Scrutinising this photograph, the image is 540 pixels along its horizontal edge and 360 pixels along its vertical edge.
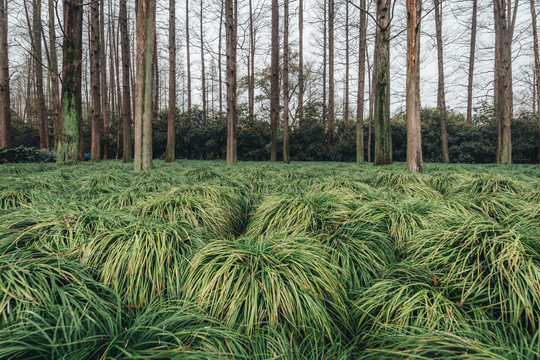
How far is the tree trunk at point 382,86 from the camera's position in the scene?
8.20 m

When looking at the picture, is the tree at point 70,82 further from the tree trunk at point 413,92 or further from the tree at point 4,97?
the tree trunk at point 413,92

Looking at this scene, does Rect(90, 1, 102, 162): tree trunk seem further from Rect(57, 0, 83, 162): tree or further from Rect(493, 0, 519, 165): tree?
Rect(493, 0, 519, 165): tree

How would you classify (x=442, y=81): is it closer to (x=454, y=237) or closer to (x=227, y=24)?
(x=227, y=24)

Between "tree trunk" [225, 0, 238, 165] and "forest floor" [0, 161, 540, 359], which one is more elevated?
"tree trunk" [225, 0, 238, 165]

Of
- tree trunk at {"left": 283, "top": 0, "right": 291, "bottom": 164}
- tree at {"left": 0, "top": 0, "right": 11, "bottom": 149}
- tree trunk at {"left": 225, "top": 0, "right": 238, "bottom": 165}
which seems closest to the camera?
tree trunk at {"left": 225, "top": 0, "right": 238, "bottom": 165}

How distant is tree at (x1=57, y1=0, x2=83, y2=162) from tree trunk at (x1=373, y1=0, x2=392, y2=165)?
8.80 m

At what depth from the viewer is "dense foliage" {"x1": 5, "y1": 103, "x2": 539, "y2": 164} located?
51.0 ft

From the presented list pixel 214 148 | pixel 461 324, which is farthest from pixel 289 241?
pixel 214 148

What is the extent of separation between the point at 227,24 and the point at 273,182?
748 cm

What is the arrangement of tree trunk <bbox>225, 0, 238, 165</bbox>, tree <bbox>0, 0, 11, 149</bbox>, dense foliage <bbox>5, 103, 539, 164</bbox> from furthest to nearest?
dense foliage <bbox>5, 103, 539, 164</bbox>, tree <bbox>0, 0, 11, 149</bbox>, tree trunk <bbox>225, 0, 238, 165</bbox>

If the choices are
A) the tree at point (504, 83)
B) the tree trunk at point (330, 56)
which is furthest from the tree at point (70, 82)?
the tree at point (504, 83)

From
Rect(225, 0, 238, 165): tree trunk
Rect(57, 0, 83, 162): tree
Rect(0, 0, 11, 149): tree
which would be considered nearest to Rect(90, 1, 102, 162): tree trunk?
Rect(0, 0, 11, 149): tree

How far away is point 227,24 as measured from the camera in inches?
363

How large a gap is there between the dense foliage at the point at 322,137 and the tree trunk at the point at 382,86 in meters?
8.04
